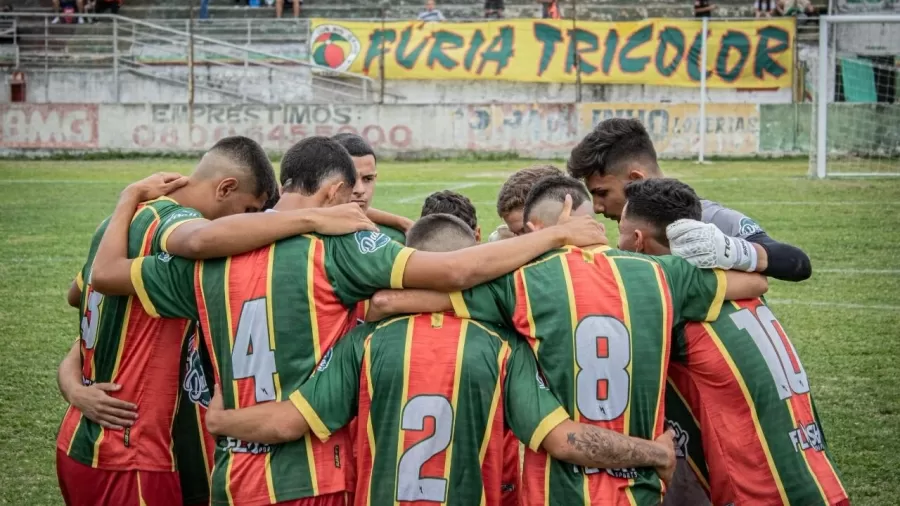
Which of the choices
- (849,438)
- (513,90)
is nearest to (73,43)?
(513,90)

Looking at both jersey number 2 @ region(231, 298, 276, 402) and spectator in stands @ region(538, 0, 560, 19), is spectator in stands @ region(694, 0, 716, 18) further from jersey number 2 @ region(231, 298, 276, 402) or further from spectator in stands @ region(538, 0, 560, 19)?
jersey number 2 @ region(231, 298, 276, 402)

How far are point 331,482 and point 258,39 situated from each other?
27.0 m

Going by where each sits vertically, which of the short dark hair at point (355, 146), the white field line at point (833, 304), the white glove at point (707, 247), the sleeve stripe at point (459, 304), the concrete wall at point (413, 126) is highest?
the concrete wall at point (413, 126)

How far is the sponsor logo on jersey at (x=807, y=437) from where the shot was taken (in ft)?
12.7

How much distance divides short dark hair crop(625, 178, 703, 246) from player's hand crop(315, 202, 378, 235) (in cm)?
100

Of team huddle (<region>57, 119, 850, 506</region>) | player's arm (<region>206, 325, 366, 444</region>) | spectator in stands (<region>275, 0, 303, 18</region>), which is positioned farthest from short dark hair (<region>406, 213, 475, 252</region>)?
spectator in stands (<region>275, 0, 303, 18</region>)

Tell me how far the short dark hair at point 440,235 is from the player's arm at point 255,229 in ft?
0.72

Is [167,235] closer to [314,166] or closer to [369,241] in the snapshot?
[314,166]

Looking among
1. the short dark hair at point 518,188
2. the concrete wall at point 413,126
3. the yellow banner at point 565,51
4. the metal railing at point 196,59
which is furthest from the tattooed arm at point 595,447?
the metal railing at point 196,59

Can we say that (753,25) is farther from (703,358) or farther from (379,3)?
(703,358)

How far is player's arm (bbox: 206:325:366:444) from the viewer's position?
3586mm

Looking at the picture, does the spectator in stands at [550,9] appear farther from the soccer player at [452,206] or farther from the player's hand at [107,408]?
the player's hand at [107,408]

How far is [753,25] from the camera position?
82.6ft

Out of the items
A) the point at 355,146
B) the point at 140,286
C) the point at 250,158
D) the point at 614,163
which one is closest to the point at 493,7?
the point at 355,146
